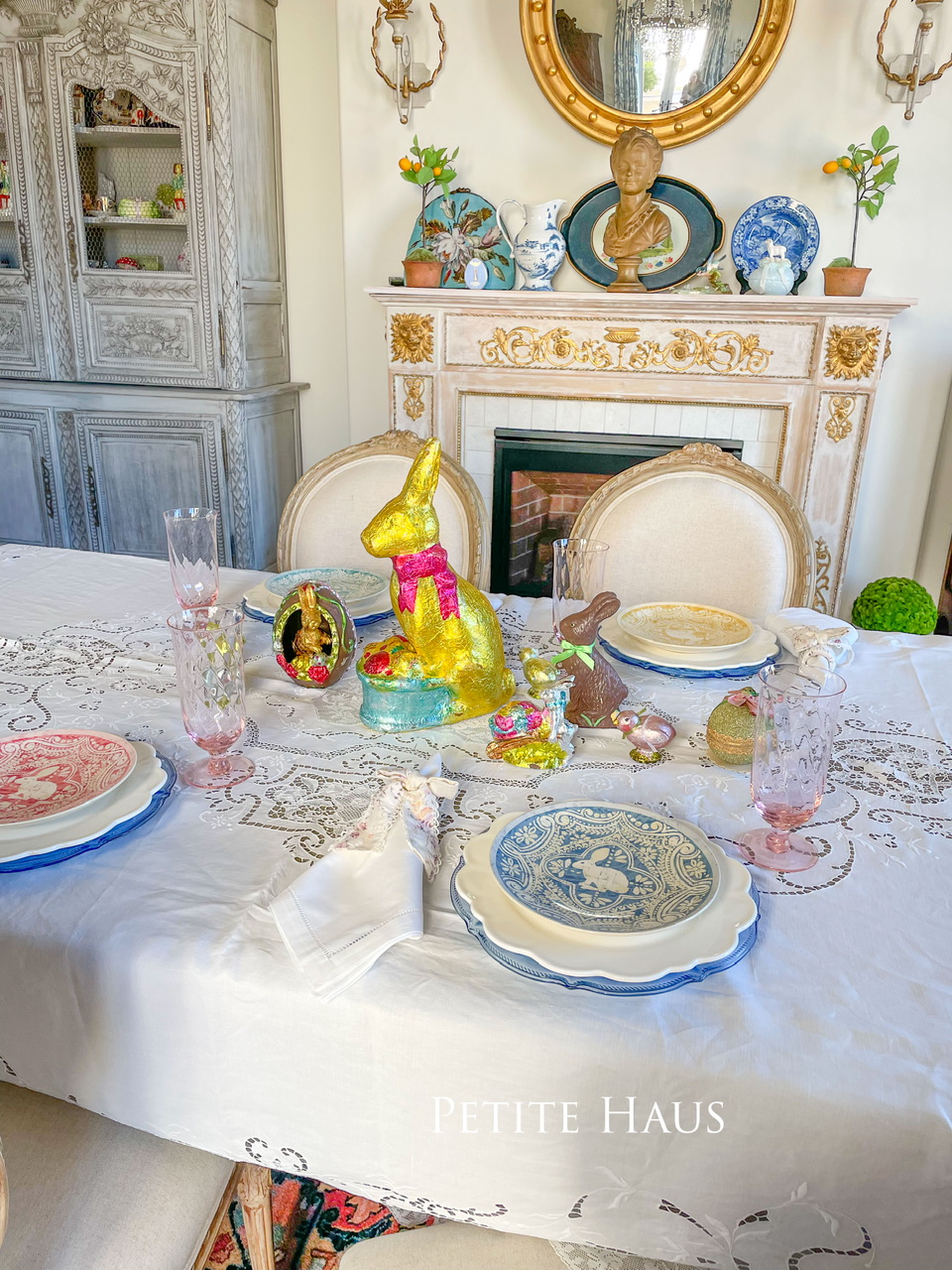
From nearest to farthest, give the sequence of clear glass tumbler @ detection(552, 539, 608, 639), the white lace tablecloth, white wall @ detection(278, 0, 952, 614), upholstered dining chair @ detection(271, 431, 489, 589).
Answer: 1. the white lace tablecloth
2. clear glass tumbler @ detection(552, 539, 608, 639)
3. upholstered dining chair @ detection(271, 431, 489, 589)
4. white wall @ detection(278, 0, 952, 614)

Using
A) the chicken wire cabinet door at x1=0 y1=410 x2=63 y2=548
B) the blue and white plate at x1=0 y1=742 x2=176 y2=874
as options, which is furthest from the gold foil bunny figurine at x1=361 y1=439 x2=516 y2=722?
the chicken wire cabinet door at x1=0 y1=410 x2=63 y2=548

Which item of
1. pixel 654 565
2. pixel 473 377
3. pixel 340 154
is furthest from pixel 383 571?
pixel 340 154

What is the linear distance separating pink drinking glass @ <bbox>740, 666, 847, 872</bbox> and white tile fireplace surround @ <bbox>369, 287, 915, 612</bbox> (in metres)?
2.14

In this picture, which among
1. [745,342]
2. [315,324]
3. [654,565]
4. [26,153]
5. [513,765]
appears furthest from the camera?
[315,324]

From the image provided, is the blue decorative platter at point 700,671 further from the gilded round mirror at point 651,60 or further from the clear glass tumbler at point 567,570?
the gilded round mirror at point 651,60

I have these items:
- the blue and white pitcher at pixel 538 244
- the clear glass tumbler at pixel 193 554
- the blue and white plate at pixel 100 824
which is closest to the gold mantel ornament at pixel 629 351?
the blue and white pitcher at pixel 538 244

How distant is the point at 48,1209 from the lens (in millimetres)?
775

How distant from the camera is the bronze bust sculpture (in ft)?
8.26

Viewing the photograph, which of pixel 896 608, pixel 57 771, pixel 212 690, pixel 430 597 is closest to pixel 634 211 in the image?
pixel 896 608

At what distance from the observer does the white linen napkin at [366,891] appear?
66cm

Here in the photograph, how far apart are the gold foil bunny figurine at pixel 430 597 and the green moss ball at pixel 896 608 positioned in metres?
1.83

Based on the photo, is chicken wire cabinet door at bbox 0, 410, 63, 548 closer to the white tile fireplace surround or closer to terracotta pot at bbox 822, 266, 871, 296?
the white tile fireplace surround

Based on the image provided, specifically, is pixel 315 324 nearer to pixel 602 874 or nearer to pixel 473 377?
pixel 473 377

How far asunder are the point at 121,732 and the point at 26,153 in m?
3.05
